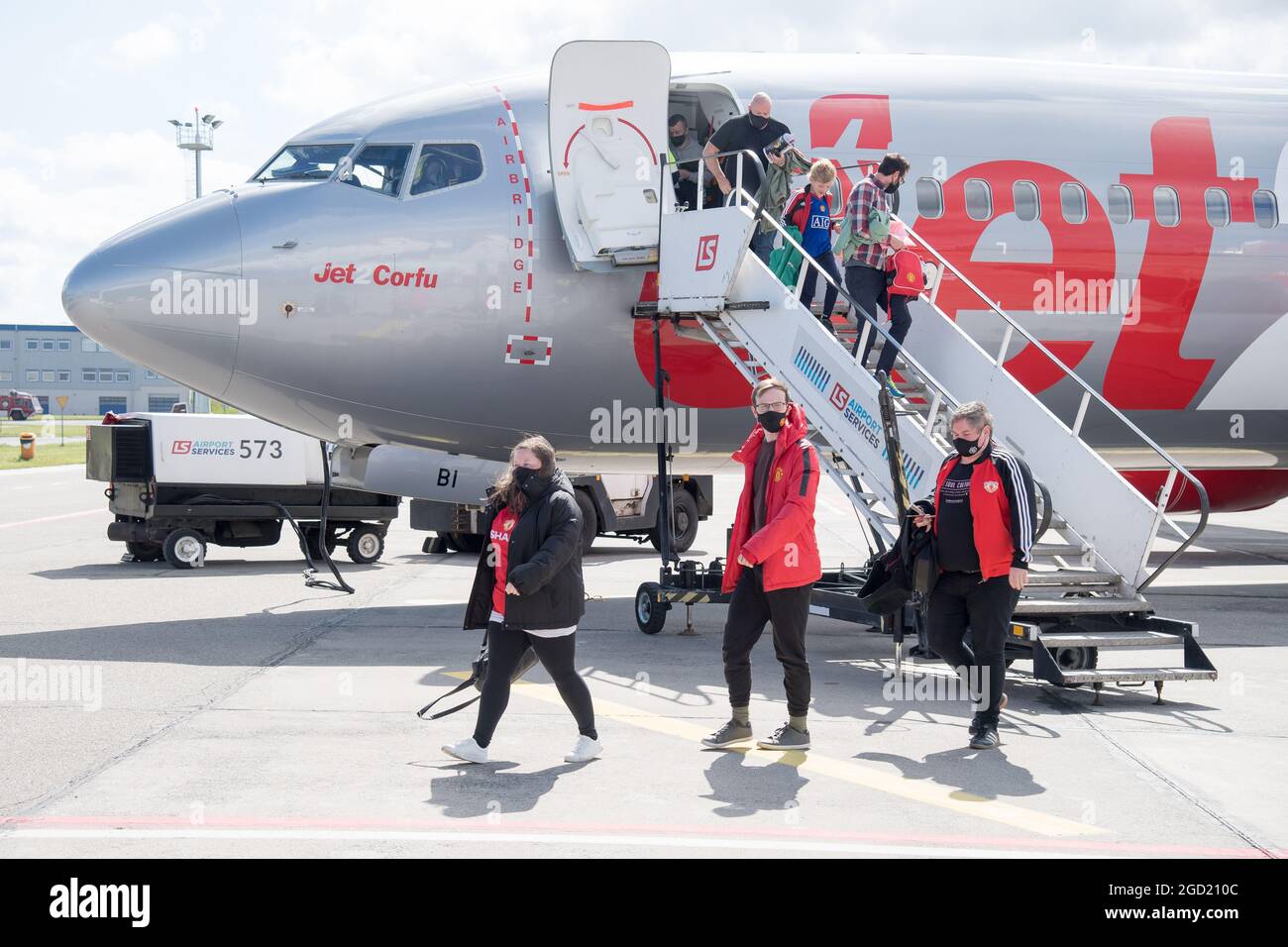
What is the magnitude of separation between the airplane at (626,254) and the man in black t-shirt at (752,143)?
56 centimetres

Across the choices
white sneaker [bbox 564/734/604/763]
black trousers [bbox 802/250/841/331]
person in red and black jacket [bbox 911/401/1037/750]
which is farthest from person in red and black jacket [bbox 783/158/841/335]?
white sneaker [bbox 564/734/604/763]

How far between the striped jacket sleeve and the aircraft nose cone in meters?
6.66

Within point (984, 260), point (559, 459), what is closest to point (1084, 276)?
point (984, 260)

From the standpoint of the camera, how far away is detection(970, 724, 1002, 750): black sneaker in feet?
26.1

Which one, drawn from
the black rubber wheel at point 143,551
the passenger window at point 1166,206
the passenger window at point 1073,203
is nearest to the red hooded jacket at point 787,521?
the passenger window at point 1073,203

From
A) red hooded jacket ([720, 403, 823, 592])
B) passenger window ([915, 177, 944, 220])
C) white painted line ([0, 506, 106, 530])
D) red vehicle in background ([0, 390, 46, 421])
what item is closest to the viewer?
red hooded jacket ([720, 403, 823, 592])

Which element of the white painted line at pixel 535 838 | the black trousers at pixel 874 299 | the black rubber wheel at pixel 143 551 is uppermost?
the black trousers at pixel 874 299

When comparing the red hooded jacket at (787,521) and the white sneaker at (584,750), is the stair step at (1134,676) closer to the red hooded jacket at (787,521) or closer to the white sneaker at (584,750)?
the red hooded jacket at (787,521)

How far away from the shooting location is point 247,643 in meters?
11.2

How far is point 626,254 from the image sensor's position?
11.9 meters

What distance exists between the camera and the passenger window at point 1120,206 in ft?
43.8

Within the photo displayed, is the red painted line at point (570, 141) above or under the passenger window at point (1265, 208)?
above

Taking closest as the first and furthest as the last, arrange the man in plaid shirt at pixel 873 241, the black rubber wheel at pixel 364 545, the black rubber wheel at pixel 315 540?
the man in plaid shirt at pixel 873 241, the black rubber wheel at pixel 315 540, the black rubber wheel at pixel 364 545

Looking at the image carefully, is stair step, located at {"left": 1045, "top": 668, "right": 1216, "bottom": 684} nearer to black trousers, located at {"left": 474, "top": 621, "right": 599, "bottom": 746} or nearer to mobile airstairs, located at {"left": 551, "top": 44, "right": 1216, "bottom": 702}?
mobile airstairs, located at {"left": 551, "top": 44, "right": 1216, "bottom": 702}
